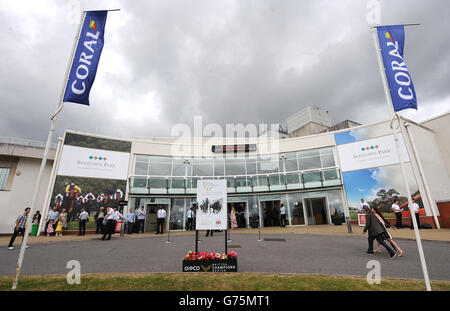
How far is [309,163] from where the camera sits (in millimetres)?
21422

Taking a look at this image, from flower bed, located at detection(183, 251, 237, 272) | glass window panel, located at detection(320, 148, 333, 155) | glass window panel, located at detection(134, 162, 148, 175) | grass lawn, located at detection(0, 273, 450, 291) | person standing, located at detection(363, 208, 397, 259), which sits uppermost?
glass window panel, located at detection(320, 148, 333, 155)

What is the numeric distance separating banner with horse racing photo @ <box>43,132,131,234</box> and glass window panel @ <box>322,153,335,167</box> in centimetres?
1955

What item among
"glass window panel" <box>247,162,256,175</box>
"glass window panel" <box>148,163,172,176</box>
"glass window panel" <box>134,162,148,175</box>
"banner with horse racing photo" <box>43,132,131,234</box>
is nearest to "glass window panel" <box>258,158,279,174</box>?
"glass window panel" <box>247,162,256,175</box>

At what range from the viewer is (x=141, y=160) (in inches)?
827

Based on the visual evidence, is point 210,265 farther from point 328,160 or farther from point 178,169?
point 328,160

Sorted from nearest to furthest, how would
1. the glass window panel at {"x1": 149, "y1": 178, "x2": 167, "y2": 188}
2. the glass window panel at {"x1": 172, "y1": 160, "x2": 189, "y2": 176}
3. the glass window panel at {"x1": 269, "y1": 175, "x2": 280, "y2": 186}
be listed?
the glass window panel at {"x1": 149, "y1": 178, "x2": 167, "y2": 188}, the glass window panel at {"x1": 269, "y1": 175, "x2": 280, "y2": 186}, the glass window panel at {"x1": 172, "y1": 160, "x2": 189, "y2": 176}

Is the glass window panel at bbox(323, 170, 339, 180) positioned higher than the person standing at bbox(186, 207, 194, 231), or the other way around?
the glass window panel at bbox(323, 170, 339, 180)

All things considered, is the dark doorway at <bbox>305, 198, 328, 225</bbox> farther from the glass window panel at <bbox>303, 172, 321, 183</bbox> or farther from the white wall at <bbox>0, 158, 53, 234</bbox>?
the white wall at <bbox>0, 158, 53, 234</bbox>

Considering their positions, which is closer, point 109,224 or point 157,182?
point 109,224

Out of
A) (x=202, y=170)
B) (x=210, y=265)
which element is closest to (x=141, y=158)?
(x=202, y=170)

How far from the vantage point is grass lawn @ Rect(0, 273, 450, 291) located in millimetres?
4070

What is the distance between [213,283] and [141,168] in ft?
60.0

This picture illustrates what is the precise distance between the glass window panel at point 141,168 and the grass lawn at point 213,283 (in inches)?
635
